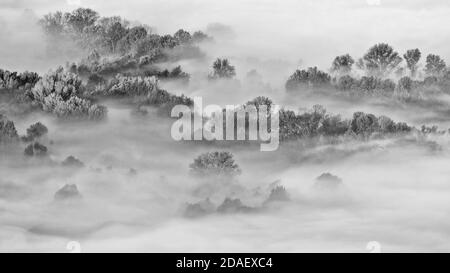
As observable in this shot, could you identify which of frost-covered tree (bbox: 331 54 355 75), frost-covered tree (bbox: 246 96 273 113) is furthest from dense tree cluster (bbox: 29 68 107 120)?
frost-covered tree (bbox: 331 54 355 75)

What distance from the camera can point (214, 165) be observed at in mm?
7840

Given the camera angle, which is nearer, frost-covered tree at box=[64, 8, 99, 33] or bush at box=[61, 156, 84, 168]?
bush at box=[61, 156, 84, 168]

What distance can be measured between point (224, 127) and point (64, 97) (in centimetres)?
130

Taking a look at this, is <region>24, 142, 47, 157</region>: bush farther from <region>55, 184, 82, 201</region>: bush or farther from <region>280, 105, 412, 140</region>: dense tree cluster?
<region>280, 105, 412, 140</region>: dense tree cluster

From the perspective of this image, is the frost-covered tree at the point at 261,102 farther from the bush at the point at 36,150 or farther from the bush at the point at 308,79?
the bush at the point at 36,150

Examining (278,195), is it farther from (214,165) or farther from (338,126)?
(338,126)

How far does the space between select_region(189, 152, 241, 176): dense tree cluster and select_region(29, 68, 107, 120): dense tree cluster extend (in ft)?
2.80

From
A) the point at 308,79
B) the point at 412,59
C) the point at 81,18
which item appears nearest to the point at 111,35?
the point at 81,18

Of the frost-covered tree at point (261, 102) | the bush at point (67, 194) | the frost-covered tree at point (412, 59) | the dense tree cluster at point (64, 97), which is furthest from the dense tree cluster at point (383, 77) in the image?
the bush at point (67, 194)

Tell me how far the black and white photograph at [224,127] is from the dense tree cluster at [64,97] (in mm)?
11

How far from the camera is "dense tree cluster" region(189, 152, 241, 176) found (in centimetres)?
783

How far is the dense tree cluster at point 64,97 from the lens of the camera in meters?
7.86

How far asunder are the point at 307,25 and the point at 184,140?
141 centimetres

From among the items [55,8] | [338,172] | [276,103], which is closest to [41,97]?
[55,8]
